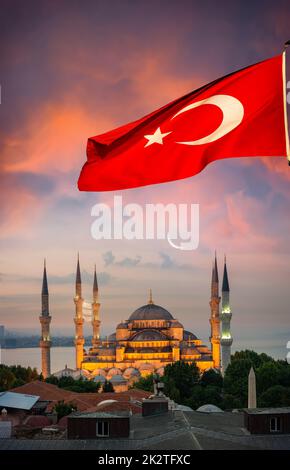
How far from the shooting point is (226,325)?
7350 cm

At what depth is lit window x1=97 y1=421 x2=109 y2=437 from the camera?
15938 millimetres

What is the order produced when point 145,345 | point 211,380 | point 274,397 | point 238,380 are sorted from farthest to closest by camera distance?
point 145,345 → point 211,380 → point 238,380 → point 274,397

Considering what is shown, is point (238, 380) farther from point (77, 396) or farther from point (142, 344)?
point (142, 344)

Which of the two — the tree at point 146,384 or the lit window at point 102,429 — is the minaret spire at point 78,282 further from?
the lit window at point 102,429

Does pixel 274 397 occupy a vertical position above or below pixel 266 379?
below

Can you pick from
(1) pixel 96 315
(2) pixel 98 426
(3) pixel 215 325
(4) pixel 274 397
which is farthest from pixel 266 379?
(1) pixel 96 315

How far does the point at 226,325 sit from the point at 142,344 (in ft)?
41.8

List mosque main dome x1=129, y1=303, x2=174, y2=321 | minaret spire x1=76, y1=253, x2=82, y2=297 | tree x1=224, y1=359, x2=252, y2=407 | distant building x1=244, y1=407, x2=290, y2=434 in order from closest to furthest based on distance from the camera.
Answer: distant building x1=244, y1=407, x2=290, y2=434, tree x1=224, y1=359, x2=252, y2=407, minaret spire x1=76, y1=253, x2=82, y2=297, mosque main dome x1=129, y1=303, x2=174, y2=321

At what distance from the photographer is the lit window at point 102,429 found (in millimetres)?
15938

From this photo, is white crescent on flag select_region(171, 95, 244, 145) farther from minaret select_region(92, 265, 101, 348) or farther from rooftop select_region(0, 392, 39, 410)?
minaret select_region(92, 265, 101, 348)

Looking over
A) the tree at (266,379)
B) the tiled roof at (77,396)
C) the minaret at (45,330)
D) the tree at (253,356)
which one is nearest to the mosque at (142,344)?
the minaret at (45,330)

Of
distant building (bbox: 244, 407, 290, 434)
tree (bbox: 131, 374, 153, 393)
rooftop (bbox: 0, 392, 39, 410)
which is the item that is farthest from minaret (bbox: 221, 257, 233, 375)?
distant building (bbox: 244, 407, 290, 434)

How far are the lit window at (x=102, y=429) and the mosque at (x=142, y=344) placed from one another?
55.6m
